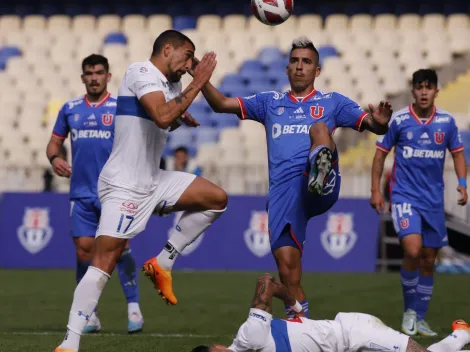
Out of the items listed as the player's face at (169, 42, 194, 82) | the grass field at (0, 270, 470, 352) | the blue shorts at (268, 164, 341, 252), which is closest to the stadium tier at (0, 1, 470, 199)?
the grass field at (0, 270, 470, 352)

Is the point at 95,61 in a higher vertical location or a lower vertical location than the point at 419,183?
higher

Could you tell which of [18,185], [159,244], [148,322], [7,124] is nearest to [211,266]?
[159,244]

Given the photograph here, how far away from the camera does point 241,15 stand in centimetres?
2834

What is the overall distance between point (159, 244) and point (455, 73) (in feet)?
34.8

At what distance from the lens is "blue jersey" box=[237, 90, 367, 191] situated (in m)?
7.89

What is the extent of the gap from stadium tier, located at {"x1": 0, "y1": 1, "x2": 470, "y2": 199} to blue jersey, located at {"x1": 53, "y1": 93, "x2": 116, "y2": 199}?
9.85 m

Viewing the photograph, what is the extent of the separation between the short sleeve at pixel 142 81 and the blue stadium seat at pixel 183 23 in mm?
20423

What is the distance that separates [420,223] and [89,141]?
130 inches

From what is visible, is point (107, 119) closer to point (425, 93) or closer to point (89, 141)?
point (89, 141)

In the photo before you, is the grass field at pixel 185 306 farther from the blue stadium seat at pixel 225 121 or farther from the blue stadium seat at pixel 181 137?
the blue stadium seat at pixel 225 121

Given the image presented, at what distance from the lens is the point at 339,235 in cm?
1694

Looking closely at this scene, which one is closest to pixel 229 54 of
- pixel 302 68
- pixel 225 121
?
pixel 225 121

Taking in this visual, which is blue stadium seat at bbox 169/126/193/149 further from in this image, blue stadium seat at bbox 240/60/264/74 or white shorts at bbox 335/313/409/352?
white shorts at bbox 335/313/409/352

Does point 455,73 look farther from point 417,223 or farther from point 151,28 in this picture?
point 417,223
